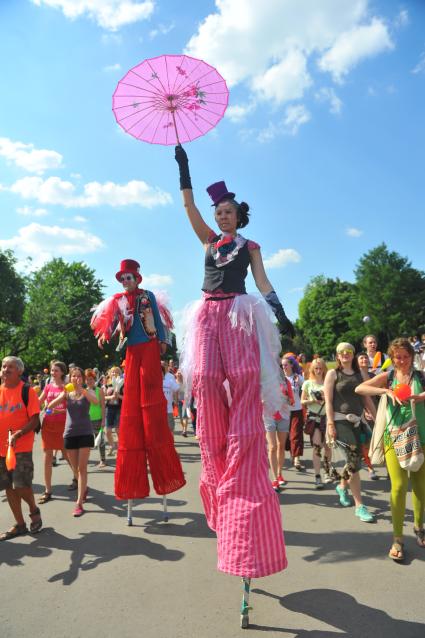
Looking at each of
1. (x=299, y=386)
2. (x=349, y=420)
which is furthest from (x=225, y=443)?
(x=299, y=386)

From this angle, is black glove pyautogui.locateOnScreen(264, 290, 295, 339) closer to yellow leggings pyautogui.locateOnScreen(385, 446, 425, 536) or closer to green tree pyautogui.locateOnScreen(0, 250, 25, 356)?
yellow leggings pyautogui.locateOnScreen(385, 446, 425, 536)

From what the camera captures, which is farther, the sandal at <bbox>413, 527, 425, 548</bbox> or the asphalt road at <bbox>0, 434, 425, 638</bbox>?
the sandal at <bbox>413, 527, 425, 548</bbox>

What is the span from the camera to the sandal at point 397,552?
142 inches

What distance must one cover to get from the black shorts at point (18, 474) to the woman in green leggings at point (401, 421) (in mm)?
3370

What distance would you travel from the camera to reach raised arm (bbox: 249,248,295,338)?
3.04 metres

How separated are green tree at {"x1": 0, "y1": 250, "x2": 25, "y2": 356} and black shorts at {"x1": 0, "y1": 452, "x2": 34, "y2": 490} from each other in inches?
1164

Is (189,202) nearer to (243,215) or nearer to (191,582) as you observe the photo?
(243,215)

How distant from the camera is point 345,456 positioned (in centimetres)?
495

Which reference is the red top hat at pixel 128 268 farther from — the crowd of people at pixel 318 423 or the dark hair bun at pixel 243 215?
the dark hair bun at pixel 243 215

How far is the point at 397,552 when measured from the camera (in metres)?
3.64

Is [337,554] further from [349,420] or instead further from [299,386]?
[299,386]

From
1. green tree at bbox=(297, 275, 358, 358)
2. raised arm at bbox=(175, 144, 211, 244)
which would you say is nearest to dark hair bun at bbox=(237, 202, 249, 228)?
raised arm at bbox=(175, 144, 211, 244)

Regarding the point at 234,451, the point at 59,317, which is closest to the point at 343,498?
the point at 234,451

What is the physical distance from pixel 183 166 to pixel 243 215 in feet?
2.02
